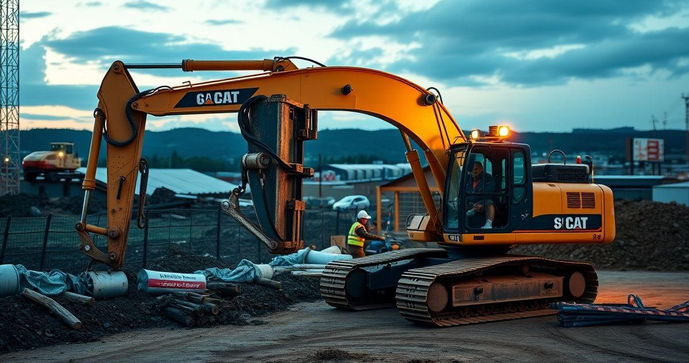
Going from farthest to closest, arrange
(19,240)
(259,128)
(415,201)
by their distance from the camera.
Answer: (415,201) → (19,240) → (259,128)

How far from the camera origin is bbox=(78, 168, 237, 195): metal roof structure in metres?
60.0

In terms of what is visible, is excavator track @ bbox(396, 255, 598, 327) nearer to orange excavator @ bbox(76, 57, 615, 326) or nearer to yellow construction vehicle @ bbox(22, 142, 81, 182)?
orange excavator @ bbox(76, 57, 615, 326)

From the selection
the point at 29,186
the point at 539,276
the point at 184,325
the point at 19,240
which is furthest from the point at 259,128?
the point at 29,186

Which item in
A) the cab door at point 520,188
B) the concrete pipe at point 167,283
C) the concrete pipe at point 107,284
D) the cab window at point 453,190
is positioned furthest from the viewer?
the concrete pipe at point 167,283

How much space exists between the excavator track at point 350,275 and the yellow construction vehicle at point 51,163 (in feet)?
154

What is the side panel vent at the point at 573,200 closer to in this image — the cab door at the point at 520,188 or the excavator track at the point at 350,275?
the cab door at the point at 520,188

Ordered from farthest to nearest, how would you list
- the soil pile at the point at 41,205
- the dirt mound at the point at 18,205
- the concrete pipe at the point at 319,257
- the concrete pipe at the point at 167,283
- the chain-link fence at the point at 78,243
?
the soil pile at the point at 41,205
the dirt mound at the point at 18,205
the concrete pipe at the point at 319,257
the chain-link fence at the point at 78,243
the concrete pipe at the point at 167,283

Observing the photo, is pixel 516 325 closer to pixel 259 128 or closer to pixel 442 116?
pixel 442 116

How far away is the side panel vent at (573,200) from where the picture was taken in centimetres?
1528

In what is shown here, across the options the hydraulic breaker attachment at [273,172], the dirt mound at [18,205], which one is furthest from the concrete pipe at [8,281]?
the dirt mound at [18,205]

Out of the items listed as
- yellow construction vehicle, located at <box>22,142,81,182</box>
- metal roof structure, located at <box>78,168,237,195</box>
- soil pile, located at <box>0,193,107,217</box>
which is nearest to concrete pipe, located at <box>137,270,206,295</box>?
soil pile, located at <box>0,193,107,217</box>

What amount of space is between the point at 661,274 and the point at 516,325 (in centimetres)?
1281

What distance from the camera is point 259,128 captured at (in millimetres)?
12102

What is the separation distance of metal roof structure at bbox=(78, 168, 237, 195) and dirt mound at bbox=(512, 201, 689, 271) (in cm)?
3574
